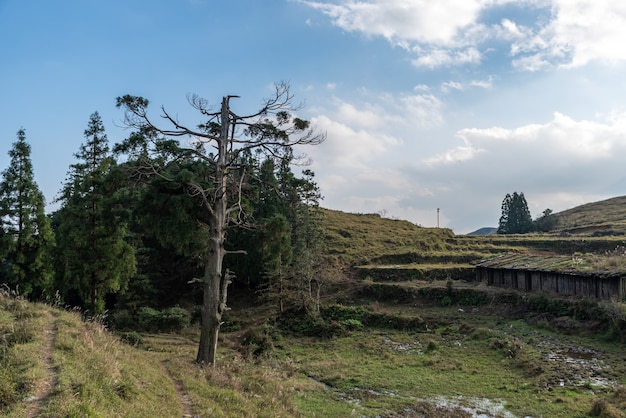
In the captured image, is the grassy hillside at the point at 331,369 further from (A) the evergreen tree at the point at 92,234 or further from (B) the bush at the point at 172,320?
(A) the evergreen tree at the point at 92,234

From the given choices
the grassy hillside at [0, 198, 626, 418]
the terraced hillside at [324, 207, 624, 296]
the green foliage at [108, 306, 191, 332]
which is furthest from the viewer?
the terraced hillside at [324, 207, 624, 296]

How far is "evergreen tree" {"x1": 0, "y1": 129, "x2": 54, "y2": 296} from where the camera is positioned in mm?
27953

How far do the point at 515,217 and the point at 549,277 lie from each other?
47.3 metres

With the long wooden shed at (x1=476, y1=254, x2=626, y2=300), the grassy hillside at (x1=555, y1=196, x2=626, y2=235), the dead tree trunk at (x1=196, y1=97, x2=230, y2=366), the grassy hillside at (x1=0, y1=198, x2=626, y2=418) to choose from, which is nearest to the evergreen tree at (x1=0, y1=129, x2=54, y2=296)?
the grassy hillside at (x1=0, y1=198, x2=626, y2=418)

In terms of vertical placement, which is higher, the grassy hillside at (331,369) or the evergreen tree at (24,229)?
the evergreen tree at (24,229)

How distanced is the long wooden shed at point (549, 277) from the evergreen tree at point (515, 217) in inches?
1483

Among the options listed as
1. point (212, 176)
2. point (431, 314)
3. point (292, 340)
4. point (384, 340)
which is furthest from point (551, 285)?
point (212, 176)

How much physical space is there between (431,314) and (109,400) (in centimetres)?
2947

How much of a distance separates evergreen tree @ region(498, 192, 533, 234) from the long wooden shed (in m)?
37.7

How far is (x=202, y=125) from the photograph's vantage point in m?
19.4

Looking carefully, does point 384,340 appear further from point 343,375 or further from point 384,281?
point 384,281

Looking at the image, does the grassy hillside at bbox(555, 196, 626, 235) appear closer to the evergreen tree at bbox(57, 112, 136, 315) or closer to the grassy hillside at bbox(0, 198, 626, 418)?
the grassy hillside at bbox(0, 198, 626, 418)

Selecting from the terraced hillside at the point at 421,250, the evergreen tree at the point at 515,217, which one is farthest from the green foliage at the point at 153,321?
the evergreen tree at the point at 515,217

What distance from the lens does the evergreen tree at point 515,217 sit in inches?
2960
